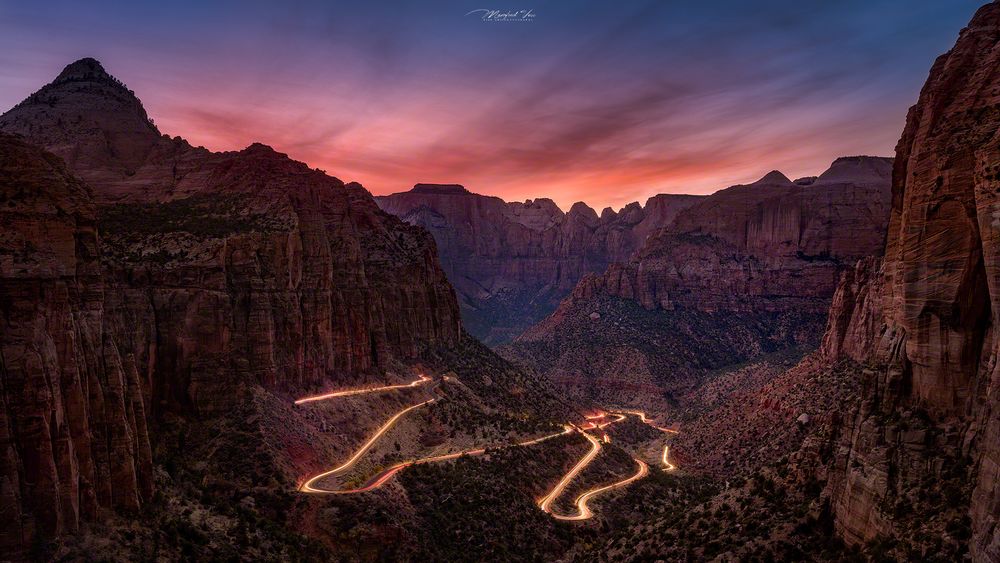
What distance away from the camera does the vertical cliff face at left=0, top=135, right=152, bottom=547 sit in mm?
24750

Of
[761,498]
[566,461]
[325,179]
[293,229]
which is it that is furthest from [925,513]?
[325,179]

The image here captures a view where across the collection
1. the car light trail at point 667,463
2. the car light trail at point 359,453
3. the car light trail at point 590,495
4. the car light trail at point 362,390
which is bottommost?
the car light trail at point 667,463

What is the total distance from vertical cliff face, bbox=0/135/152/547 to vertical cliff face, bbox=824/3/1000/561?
3158cm

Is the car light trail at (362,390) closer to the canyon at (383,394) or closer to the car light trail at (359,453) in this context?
the canyon at (383,394)

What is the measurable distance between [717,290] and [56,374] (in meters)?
143

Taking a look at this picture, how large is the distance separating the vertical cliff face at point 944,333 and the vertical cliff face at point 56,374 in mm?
31576

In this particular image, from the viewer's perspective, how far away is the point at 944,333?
22.7m

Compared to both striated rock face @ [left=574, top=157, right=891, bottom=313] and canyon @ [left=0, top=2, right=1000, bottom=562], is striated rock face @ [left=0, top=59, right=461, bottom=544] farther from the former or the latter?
striated rock face @ [left=574, top=157, right=891, bottom=313]

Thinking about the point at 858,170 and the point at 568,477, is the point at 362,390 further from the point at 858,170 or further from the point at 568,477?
the point at 858,170

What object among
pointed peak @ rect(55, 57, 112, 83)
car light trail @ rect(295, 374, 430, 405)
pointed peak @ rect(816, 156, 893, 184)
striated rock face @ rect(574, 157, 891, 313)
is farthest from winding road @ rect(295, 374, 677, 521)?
pointed peak @ rect(816, 156, 893, 184)

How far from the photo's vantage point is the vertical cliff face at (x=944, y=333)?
1992 centimetres

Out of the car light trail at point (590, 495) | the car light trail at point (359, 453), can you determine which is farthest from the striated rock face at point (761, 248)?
the car light trail at point (359, 453)

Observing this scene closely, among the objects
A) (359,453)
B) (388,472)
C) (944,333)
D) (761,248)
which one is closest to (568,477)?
(388,472)

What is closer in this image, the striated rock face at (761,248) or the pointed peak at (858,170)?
the striated rock face at (761,248)
